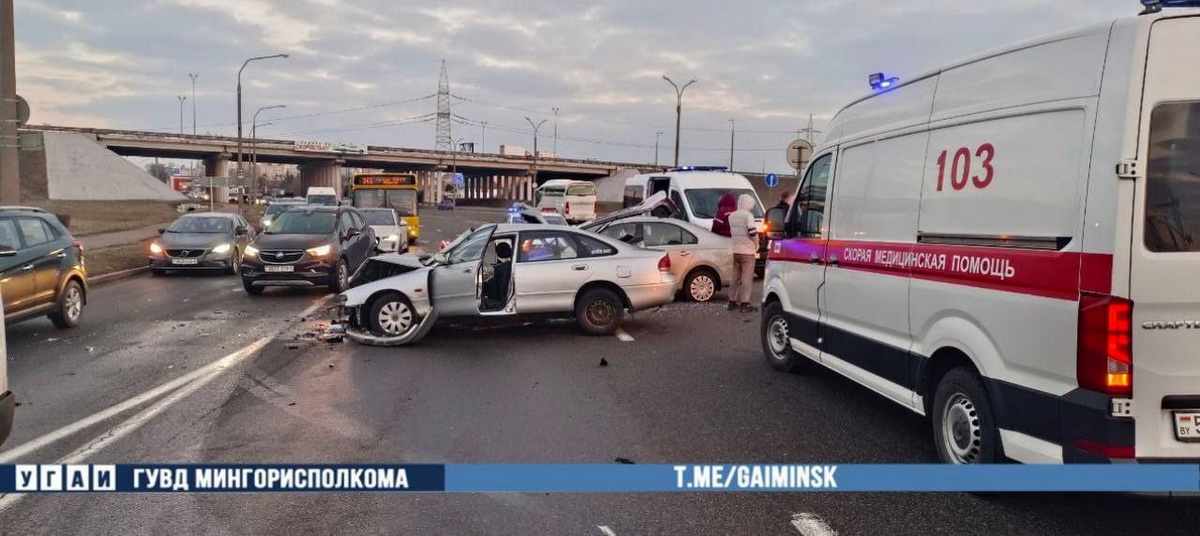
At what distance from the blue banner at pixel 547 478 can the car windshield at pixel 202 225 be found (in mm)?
17695

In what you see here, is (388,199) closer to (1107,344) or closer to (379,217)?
(379,217)

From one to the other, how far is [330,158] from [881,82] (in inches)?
3683

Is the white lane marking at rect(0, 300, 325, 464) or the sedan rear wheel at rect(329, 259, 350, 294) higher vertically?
the sedan rear wheel at rect(329, 259, 350, 294)

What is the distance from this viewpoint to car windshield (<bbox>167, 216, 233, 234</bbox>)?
781 inches

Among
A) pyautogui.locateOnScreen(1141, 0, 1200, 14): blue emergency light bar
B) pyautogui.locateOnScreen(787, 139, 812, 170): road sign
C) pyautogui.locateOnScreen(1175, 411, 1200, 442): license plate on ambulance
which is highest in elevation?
pyautogui.locateOnScreen(787, 139, 812, 170): road sign

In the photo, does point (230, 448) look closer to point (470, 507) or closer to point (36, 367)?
point (470, 507)

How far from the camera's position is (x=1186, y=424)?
391 cm

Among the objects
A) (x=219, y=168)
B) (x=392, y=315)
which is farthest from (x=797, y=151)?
(x=219, y=168)

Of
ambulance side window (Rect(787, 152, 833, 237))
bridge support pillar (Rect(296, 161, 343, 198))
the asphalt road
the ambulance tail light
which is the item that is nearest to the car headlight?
the asphalt road

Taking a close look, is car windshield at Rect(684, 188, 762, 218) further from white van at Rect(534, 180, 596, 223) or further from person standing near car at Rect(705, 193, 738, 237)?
→ white van at Rect(534, 180, 596, 223)

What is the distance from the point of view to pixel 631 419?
6555 mm

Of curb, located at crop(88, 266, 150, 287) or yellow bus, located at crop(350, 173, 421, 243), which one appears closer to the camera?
curb, located at crop(88, 266, 150, 287)

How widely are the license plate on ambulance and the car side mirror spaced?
438 centimetres

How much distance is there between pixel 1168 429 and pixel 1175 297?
2.09 ft
